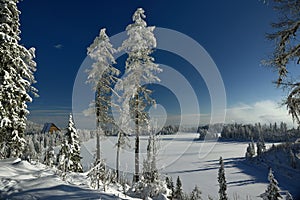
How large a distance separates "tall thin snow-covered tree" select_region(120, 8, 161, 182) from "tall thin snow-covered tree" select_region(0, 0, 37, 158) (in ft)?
19.5

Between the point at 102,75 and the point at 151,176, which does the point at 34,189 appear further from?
the point at 102,75

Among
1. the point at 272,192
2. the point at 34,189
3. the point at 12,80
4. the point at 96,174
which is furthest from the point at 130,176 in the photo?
the point at 34,189

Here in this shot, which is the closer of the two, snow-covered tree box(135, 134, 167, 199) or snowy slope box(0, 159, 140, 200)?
snowy slope box(0, 159, 140, 200)

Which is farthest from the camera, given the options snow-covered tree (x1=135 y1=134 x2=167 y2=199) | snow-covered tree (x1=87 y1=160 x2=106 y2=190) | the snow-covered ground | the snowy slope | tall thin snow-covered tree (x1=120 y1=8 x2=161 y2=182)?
tall thin snow-covered tree (x1=120 y1=8 x2=161 y2=182)

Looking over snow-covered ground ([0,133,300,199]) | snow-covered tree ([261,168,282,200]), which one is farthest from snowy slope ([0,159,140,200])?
snow-covered tree ([261,168,282,200])

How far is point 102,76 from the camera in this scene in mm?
16188

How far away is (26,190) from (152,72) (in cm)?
997

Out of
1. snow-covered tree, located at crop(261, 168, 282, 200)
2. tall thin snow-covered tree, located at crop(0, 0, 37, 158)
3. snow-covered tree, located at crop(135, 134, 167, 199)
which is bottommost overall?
snow-covered tree, located at crop(261, 168, 282, 200)

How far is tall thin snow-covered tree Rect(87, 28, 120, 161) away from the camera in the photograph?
1591 cm

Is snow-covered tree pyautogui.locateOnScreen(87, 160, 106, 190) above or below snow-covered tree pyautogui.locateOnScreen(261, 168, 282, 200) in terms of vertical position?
above

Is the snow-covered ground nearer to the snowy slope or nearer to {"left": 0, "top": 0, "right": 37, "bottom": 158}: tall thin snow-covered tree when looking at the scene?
the snowy slope

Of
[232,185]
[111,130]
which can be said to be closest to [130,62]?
[111,130]

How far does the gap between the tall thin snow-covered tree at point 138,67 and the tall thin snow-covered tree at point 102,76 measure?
2.91m

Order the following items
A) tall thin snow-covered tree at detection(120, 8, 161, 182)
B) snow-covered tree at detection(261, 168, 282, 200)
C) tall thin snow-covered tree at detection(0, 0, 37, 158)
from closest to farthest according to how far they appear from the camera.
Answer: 1. tall thin snow-covered tree at detection(0, 0, 37, 158)
2. tall thin snow-covered tree at detection(120, 8, 161, 182)
3. snow-covered tree at detection(261, 168, 282, 200)
